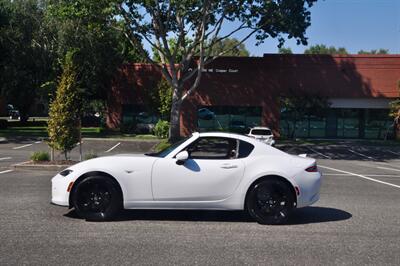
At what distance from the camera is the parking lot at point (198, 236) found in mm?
5898

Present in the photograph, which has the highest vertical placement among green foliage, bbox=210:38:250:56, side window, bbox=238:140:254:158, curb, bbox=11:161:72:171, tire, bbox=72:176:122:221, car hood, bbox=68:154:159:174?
green foliage, bbox=210:38:250:56

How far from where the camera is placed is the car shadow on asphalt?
813cm

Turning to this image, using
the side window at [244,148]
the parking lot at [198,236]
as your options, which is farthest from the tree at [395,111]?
the side window at [244,148]

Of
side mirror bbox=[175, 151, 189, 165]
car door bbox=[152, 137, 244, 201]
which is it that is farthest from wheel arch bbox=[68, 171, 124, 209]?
side mirror bbox=[175, 151, 189, 165]

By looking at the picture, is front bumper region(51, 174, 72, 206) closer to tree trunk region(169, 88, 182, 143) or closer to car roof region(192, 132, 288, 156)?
car roof region(192, 132, 288, 156)

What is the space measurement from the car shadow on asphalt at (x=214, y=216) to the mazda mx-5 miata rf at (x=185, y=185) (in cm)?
37

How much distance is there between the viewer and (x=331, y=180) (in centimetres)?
1497

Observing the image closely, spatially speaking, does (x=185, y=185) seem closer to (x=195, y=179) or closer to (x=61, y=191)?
(x=195, y=179)

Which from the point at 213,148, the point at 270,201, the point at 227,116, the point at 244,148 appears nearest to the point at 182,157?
the point at 213,148

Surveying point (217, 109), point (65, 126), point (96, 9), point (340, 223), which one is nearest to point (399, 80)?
point (217, 109)

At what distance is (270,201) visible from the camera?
7.90m

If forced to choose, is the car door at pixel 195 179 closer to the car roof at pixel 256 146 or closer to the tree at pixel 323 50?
the car roof at pixel 256 146

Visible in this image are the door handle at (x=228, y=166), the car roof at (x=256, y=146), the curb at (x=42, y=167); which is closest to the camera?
the door handle at (x=228, y=166)

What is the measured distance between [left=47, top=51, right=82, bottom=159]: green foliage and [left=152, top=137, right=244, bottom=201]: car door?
884 cm
